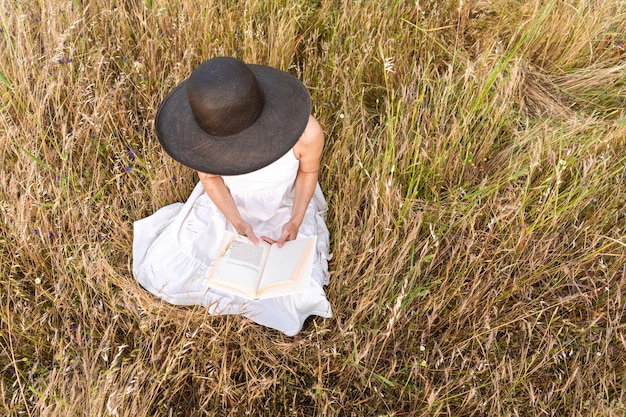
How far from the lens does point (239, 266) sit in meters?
1.83

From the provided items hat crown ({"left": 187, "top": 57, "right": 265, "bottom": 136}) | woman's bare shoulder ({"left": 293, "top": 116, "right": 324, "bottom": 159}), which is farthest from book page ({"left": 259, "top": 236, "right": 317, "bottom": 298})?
hat crown ({"left": 187, "top": 57, "right": 265, "bottom": 136})

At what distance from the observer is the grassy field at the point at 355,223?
1.71 meters

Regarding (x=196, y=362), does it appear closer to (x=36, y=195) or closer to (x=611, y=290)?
(x=36, y=195)

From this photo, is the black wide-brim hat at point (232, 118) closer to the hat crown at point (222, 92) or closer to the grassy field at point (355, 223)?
the hat crown at point (222, 92)

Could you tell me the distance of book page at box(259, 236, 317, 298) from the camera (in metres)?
1.78

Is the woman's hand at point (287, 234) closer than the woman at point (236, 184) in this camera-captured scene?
No

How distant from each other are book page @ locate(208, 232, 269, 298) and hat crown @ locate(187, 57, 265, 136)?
0.70 metres

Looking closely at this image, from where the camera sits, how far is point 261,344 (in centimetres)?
187

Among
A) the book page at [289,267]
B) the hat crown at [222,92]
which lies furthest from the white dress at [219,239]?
the hat crown at [222,92]

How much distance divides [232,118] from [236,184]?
781 millimetres

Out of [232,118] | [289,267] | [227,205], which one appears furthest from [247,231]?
[232,118]

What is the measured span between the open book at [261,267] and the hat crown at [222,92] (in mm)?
704

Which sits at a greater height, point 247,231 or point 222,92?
point 222,92

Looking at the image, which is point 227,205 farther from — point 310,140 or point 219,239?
point 310,140
